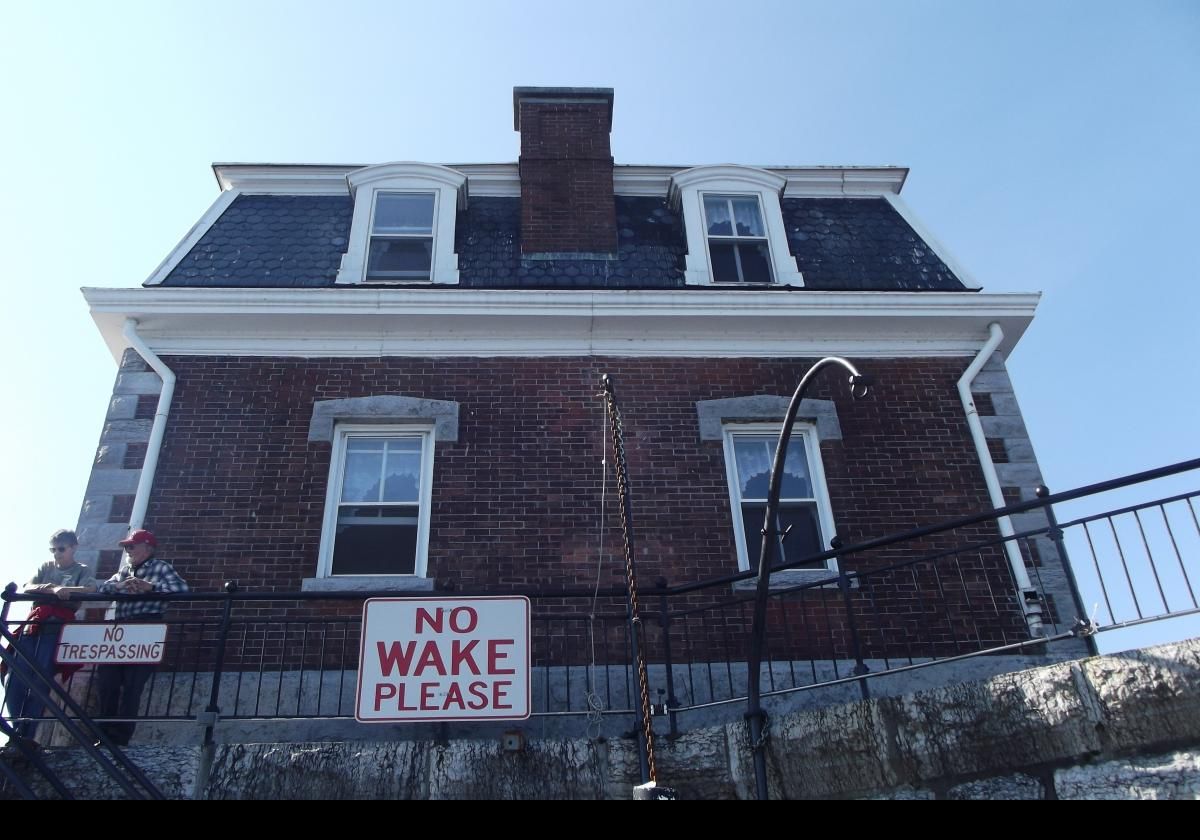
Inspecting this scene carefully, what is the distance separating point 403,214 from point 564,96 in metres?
2.64

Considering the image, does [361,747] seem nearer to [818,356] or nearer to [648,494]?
[648,494]

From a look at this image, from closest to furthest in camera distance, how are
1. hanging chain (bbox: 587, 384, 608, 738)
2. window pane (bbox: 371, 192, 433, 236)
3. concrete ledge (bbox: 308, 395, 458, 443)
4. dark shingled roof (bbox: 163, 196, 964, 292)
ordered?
1. hanging chain (bbox: 587, 384, 608, 738)
2. concrete ledge (bbox: 308, 395, 458, 443)
3. dark shingled roof (bbox: 163, 196, 964, 292)
4. window pane (bbox: 371, 192, 433, 236)

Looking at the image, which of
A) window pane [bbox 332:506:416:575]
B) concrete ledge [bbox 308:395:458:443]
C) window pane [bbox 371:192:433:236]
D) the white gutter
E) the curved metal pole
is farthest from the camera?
window pane [bbox 371:192:433:236]

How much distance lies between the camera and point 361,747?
662cm

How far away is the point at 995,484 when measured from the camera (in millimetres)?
9109

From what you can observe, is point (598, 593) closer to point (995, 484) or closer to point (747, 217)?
point (995, 484)

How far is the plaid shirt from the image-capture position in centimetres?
755

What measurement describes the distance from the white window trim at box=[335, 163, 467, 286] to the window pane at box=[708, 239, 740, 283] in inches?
116

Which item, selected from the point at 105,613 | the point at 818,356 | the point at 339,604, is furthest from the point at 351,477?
the point at 818,356

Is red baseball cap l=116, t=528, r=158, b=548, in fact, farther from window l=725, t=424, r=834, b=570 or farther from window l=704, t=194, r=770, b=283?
window l=704, t=194, r=770, b=283

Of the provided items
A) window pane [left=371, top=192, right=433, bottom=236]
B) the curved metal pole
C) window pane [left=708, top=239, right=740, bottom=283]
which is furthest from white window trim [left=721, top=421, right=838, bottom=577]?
window pane [left=371, top=192, right=433, bottom=236]

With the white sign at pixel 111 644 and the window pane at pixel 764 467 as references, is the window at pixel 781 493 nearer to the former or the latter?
the window pane at pixel 764 467

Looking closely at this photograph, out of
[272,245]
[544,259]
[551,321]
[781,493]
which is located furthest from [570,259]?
[781,493]
